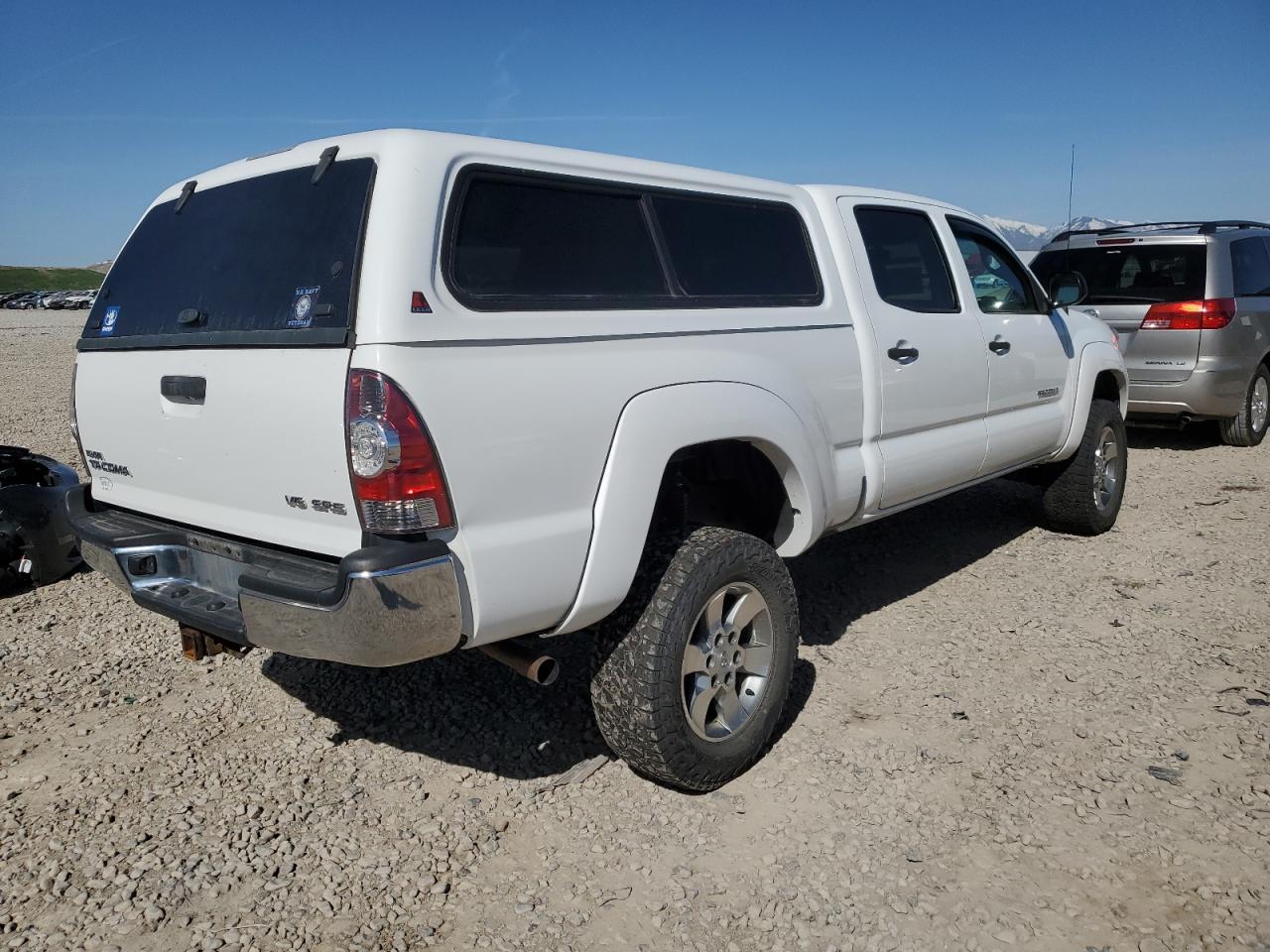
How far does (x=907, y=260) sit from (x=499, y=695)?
2614 mm

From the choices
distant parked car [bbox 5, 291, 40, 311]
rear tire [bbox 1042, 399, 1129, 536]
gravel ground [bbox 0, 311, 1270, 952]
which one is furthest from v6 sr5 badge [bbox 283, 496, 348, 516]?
distant parked car [bbox 5, 291, 40, 311]

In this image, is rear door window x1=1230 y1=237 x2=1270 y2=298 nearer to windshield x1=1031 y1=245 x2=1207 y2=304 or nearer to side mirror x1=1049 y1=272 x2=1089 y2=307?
windshield x1=1031 y1=245 x2=1207 y2=304

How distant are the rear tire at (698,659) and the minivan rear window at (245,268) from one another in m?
1.22

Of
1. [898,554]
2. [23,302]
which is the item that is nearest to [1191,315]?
[898,554]

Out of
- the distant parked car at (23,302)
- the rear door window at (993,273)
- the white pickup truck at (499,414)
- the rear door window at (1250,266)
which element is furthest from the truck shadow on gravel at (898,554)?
the distant parked car at (23,302)

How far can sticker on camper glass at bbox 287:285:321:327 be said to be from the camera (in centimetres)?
254

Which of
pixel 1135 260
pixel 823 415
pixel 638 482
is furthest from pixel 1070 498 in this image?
pixel 638 482

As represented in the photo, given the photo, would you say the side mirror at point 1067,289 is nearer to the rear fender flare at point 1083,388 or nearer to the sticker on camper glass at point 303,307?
the rear fender flare at point 1083,388

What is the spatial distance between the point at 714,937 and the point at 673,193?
2.29m

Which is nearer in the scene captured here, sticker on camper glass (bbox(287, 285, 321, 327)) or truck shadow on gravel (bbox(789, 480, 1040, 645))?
sticker on camper glass (bbox(287, 285, 321, 327))

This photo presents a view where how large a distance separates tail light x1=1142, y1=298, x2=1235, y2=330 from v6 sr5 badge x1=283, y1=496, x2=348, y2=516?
25.0 feet

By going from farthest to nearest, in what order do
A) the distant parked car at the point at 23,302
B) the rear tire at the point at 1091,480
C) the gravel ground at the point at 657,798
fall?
the distant parked car at the point at 23,302 < the rear tire at the point at 1091,480 < the gravel ground at the point at 657,798

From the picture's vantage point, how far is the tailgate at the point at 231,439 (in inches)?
96.5

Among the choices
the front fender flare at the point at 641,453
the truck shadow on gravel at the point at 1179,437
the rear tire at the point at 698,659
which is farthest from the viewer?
the truck shadow on gravel at the point at 1179,437
